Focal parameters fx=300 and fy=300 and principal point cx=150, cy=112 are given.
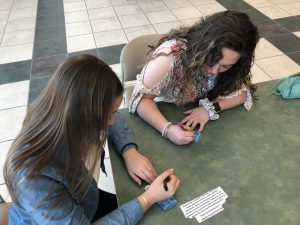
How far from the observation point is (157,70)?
1.20 metres

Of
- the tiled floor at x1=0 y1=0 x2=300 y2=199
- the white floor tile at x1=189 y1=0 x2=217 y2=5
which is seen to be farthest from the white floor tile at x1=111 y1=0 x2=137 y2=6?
the white floor tile at x1=189 y1=0 x2=217 y2=5

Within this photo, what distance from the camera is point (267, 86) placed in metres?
1.36

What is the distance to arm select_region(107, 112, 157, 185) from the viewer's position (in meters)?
0.96

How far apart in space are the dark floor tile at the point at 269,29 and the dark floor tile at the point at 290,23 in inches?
2.9

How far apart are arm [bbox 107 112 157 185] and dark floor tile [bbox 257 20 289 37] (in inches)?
108

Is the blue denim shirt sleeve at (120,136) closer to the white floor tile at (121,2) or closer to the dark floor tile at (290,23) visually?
the dark floor tile at (290,23)

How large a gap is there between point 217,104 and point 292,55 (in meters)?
2.13

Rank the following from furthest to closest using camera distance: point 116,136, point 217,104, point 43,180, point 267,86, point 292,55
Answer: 1. point 292,55
2. point 267,86
3. point 217,104
4. point 116,136
5. point 43,180

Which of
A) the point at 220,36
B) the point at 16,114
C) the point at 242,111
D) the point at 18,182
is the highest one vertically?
the point at 220,36

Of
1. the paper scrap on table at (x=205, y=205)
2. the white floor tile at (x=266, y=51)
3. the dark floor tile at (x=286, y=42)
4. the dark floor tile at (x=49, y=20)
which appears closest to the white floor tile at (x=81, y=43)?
the dark floor tile at (x=49, y=20)

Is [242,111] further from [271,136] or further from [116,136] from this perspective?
[116,136]

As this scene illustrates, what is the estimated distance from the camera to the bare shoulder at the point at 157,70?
1.21m

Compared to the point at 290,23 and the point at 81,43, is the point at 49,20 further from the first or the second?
the point at 290,23

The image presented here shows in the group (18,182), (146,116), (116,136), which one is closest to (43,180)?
(18,182)
